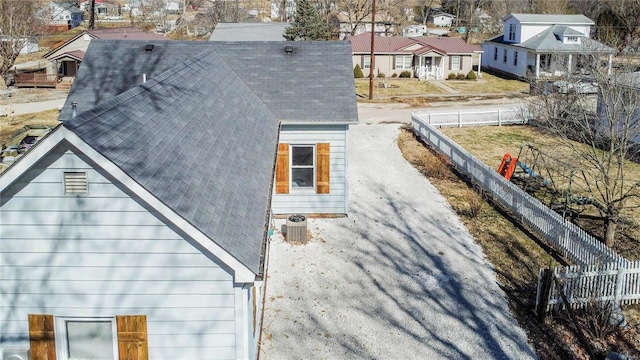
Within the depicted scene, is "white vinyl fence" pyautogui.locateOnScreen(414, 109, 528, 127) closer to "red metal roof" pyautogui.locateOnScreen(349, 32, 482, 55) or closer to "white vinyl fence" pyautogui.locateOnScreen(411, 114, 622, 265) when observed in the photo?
"white vinyl fence" pyautogui.locateOnScreen(411, 114, 622, 265)

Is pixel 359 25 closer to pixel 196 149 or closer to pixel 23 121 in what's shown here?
pixel 23 121

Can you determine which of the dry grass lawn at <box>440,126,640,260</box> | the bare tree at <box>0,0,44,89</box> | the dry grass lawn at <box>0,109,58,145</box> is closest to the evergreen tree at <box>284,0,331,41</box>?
the bare tree at <box>0,0,44,89</box>

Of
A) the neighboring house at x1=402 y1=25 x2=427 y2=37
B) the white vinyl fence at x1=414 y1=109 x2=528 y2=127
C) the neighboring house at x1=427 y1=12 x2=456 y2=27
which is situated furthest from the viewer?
the neighboring house at x1=427 y1=12 x2=456 y2=27

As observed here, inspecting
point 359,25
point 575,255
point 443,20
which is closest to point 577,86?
point 575,255

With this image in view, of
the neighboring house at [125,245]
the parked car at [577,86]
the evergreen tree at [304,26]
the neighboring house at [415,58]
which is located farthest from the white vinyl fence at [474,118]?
the neighboring house at [125,245]

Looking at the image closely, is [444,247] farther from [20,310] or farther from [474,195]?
[20,310]

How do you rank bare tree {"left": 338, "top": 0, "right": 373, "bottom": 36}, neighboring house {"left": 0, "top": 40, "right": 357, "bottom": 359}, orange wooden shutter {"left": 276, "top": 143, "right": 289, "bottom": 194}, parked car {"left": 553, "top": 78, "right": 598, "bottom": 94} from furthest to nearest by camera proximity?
bare tree {"left": 338, "top": 0, "right": 373, "bottom": 36} → parked car {"left": 553, "top": 78, "right": 598, "bottom": 94} → orange wooden shutter {"left": 276, "top": 143, "right": 289, "bottom": 194} → neighboring house {"left": 0, "top": 40, "right": 357, "bottom": 359}

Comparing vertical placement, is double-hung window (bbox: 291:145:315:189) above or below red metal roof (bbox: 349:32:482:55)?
below
